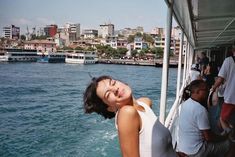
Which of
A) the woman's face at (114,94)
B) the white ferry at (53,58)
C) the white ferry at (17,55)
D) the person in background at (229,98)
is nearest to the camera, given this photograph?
the woman's face at (114,94)

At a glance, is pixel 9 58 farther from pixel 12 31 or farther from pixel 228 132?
pixel 12 31

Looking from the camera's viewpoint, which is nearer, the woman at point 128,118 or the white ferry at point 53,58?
the woman at point 128,118

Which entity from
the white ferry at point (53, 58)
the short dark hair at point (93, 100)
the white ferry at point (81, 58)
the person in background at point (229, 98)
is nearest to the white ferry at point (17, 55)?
the white ferry at point (53, 58)

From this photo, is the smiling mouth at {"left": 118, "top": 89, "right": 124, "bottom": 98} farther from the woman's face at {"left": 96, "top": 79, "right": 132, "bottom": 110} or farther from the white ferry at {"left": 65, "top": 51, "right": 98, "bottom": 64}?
the white ferry at {"left": 65, "top": 51, "right": 98, "bottom": 64}

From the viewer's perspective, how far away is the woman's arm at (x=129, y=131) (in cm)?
113

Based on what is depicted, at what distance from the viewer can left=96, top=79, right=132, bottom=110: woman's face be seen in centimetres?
126

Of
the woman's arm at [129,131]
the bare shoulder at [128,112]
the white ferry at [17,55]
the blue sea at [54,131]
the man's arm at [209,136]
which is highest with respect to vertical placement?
the white ferry at [17,55]

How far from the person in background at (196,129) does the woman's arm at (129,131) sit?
150 cm

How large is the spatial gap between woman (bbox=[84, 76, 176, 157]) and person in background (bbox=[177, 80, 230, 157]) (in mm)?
1308

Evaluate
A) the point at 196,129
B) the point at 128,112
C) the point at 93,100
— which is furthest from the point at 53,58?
the point at 128,112

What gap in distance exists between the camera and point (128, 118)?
1.14 meters

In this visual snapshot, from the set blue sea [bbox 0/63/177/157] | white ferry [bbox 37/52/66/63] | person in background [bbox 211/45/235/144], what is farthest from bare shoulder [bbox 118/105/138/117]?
white ferry [bbox 37/52/66/63]

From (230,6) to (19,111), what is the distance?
18.1 m

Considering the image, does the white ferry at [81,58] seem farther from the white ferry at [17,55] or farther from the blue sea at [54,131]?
the blue sea at [54,131]
